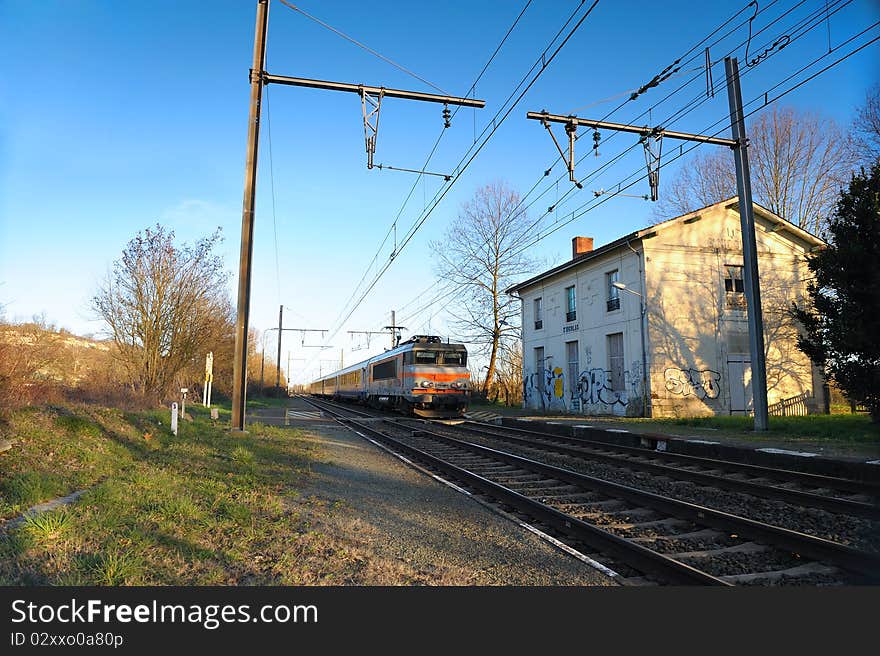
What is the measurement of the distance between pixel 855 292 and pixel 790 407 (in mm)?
13470

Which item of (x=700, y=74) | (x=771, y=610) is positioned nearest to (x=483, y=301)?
(x=700, y=74)

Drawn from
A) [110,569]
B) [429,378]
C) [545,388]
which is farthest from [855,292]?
[545,388]

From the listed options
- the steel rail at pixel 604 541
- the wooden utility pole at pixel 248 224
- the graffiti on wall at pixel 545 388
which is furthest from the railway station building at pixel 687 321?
the steel rail at pixel 604 541

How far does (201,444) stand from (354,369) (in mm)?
26673

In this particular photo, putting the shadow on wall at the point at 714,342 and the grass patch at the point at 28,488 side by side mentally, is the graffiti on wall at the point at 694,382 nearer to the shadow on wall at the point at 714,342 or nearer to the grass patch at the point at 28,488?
the shadow on wall at the point at 714,342

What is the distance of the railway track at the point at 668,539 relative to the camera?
4.08 m

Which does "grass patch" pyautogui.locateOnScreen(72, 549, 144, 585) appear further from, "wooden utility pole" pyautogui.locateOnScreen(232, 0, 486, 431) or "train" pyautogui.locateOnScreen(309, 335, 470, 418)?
"train" pyautogui.locateOnScreen(309, 335, 470, 418)

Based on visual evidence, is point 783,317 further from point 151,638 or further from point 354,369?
point 151,638

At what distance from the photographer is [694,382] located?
22922mm

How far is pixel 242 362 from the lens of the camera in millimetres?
12070

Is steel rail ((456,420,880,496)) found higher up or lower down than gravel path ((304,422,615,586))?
higher up

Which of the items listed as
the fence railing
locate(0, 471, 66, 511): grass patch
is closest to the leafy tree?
the fence railing

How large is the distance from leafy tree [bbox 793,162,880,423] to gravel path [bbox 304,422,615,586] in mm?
11284

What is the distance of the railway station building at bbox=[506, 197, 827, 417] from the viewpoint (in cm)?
2286
